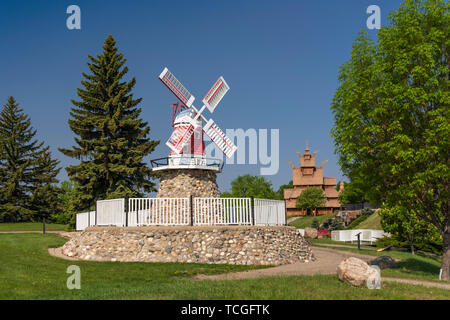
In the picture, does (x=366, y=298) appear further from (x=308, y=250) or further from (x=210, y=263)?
(x=308, y=250)

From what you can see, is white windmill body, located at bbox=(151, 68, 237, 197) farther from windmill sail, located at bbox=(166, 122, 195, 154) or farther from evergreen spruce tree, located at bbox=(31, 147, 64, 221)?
evergreen spruce tree, located at bbox=(31, 147, 64, 221)

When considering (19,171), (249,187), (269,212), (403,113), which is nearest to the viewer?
(403,113)

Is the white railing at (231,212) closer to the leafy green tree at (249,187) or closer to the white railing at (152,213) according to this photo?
the white railing at (152,213)

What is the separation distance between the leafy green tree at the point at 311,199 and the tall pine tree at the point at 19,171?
1437 inches

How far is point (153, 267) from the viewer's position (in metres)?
13.9

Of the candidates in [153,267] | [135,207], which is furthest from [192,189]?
A: [153,267]

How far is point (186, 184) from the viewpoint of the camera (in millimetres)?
21453

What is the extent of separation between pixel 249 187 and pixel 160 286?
6224cm

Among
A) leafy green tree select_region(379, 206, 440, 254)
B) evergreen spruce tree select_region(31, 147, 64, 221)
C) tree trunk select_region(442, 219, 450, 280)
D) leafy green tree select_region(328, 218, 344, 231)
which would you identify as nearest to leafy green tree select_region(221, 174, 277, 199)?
leafy green tree select_region(328, 218, 344, 231)

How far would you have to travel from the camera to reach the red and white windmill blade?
2252cm

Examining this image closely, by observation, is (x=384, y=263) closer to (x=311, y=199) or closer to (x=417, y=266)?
(x=417, y=266)

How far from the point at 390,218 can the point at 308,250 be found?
883 centimetres

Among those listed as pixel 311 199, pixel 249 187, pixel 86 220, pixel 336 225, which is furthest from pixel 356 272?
pixel 249 187

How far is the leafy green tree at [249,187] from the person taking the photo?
70131 mm
